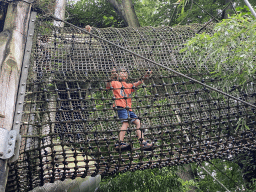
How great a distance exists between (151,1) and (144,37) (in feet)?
9.74

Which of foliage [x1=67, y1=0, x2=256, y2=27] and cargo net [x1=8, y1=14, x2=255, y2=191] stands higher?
foliage [x1=67, y1=0, x2=256, y2=27]

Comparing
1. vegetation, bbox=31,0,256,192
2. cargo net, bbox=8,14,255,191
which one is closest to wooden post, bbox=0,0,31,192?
cargo net, bbox=8,14,255,191

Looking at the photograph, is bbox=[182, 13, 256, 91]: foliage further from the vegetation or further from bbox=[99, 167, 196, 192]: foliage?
bbox=[99, 167, 196, 192]: foliage

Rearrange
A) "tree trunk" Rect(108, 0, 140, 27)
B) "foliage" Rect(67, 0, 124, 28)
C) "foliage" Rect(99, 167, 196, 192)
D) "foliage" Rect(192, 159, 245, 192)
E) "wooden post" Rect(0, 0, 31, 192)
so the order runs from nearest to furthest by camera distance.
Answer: "wooden post" Rect(0, 0, 31, 192), "foliage" Rect(99, 167, 196, 192), "foliage" Rect(192, 159, 245, 192), "tree trunk" Rect(108, 0, 140, 27), "foliage" Rect(67, 0, 124, 28)

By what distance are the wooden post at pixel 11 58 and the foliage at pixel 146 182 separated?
2.34 m

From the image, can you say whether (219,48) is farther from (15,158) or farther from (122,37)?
(15,158)

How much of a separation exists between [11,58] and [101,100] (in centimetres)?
82

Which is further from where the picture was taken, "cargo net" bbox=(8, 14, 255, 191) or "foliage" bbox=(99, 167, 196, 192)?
"foliage" bbox=(99, 167, 196, 192)

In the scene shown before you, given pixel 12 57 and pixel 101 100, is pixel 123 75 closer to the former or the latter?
pixel 101 100

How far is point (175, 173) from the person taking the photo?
4.20m

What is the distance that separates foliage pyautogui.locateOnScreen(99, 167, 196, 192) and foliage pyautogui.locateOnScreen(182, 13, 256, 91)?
1.85m

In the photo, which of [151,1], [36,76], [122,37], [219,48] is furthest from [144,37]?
[151,1]

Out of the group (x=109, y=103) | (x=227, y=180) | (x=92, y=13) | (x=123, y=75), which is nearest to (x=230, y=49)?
(x=123, y=75)

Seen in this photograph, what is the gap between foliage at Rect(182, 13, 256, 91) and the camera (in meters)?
2.20
